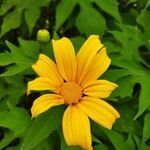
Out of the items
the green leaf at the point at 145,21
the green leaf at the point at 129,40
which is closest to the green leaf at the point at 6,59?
the green leaf at the point at 129,40

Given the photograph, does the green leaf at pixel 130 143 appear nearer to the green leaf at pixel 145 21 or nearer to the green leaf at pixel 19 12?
the green leaf at pixel 145 21

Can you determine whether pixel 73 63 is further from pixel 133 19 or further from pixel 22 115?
pixel 133 19

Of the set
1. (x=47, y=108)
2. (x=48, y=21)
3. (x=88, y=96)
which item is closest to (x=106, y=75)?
(x=88, y=96)

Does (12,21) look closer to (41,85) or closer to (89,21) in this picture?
(89,21)

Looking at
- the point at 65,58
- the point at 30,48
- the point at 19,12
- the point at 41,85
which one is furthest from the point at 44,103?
the point at 19,12

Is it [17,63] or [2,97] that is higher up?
[17,63]

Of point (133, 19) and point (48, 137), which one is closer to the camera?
point (48, 137)

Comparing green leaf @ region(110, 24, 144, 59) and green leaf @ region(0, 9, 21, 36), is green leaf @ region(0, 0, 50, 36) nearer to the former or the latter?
green leaf @ region(0, 9, 21, 36)
